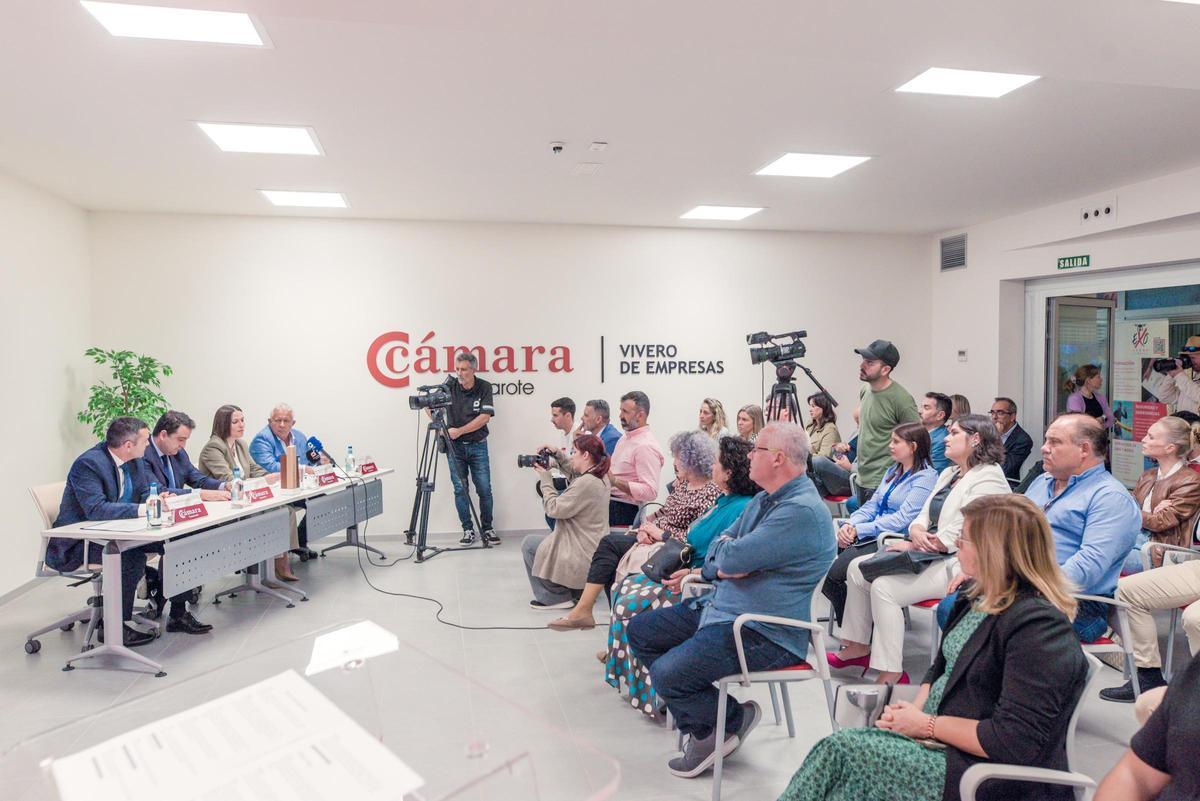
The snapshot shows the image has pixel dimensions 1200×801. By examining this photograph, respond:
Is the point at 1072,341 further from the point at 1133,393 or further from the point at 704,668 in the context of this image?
the point at 704,668

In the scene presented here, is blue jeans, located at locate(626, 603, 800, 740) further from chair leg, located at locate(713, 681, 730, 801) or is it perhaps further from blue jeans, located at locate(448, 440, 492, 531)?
blue jeans, located at locate(448, 440, 492, 531)

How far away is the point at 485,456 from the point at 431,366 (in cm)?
100

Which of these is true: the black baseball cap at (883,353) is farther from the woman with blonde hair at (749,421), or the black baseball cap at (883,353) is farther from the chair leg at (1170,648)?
the chair leg at (1170,648)

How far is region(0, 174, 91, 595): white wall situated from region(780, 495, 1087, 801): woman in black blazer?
19.2 ft

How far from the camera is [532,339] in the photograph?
7.70 metres

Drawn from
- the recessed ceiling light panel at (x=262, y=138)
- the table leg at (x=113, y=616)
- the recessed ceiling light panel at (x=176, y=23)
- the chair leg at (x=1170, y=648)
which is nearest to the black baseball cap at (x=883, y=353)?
the chair leg at (x=1170, y=648)

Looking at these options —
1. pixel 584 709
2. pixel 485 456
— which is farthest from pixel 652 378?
pixel 584 709

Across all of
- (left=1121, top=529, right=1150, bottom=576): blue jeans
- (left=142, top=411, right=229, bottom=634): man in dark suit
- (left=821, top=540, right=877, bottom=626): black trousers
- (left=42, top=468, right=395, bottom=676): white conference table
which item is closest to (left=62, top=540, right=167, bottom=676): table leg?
(left=42, top=468, right=395, bottom=676): white conference table

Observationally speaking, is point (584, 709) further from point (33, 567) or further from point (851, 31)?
point (33, 567)

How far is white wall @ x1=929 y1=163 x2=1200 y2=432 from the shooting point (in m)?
5.88

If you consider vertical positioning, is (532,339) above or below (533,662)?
above

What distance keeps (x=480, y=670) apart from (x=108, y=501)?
2.29 meters

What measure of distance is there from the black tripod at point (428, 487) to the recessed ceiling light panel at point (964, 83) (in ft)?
13.8

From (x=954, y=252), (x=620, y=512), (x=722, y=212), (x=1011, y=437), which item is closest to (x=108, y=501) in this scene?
(x=620, y=512)
